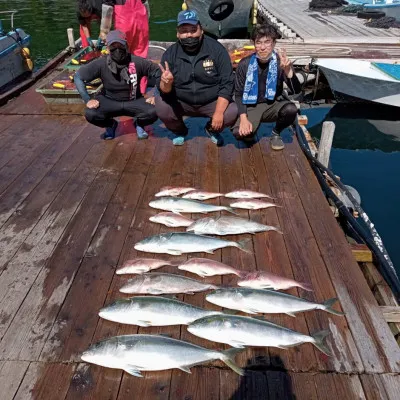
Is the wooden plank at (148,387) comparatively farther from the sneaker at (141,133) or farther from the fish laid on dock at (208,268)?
the sneaker at (141,133)

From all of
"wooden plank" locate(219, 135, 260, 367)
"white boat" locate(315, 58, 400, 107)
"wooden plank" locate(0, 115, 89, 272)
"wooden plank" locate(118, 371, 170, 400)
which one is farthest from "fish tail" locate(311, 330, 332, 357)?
"white boat" locate(315, 58, 400, 107)

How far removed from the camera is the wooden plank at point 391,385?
2.38 meters

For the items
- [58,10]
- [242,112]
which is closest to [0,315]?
[242,112]

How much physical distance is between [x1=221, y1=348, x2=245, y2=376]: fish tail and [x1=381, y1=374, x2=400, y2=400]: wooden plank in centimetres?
94

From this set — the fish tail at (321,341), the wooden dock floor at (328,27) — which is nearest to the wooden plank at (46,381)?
the fish tail at (321,341)

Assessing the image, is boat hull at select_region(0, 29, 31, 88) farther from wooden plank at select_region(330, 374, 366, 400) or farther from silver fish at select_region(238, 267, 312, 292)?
wooden plank at select_region(330, 374, 366, 400)

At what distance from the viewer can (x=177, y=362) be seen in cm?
249

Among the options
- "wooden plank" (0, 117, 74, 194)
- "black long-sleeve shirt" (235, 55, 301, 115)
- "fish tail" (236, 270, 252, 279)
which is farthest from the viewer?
"black long-sleeve shirt" (235, 55, 301, 115)

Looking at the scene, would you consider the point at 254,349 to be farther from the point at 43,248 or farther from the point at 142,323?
the point at 43,248

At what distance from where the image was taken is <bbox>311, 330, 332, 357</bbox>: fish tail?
8.55 ft

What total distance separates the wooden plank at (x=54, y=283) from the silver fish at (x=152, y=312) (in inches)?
19.4

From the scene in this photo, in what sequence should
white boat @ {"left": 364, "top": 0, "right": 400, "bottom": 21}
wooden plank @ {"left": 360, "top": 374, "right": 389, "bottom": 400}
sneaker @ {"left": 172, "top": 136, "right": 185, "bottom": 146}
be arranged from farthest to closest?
white boat @ {"left": 364, "top": 0, "right": 400, "bottom": 21}
sneaker @ {"left": 172, "top": 136, "right": 185, "bottom": 146}
wooden plank @ {"left": 360, "top": 374, "right": 389, "bottom": 400}

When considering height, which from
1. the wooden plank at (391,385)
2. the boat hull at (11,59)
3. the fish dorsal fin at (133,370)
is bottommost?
the boat hull at (11,59)

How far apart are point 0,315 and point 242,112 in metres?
3.86
